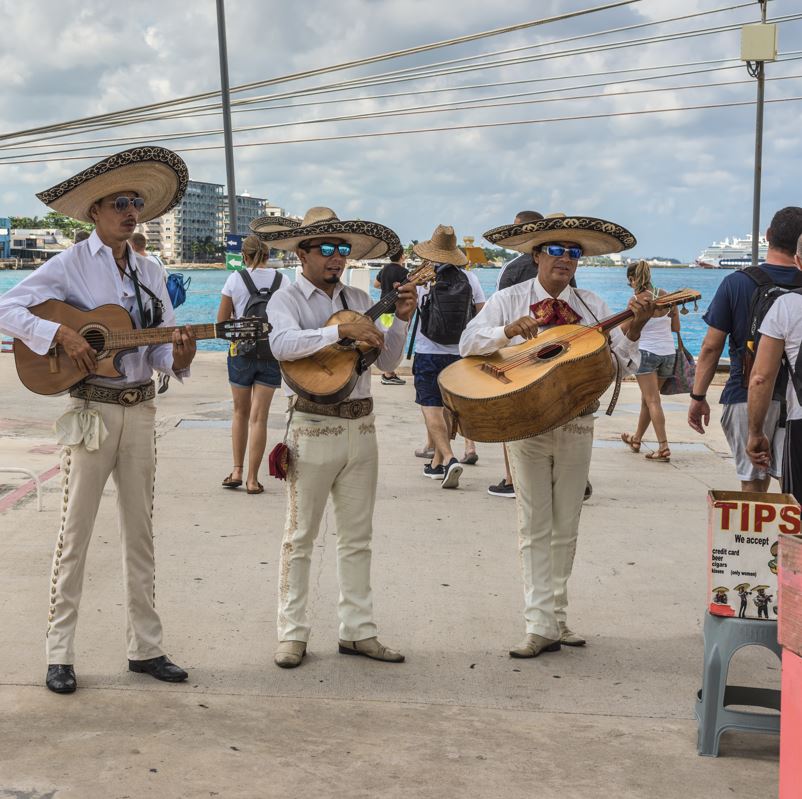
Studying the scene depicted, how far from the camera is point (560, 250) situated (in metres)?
5.21

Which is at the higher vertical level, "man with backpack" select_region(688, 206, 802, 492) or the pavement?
"man with backpack" select_region(688, 206, 802, 492)

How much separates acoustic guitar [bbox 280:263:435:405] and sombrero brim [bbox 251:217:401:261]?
0.35m

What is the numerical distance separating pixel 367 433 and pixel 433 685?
1.21m

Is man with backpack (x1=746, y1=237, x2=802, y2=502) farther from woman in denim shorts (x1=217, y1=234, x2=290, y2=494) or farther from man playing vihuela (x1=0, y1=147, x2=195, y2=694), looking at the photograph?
woman in denim shorts (x1=217, y1=234, x2=290, y2=494)

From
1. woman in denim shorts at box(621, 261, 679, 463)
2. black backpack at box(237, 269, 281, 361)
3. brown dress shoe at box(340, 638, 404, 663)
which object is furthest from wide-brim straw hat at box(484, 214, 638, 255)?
woman in denim shorts at box(621, 261, 679, 463)

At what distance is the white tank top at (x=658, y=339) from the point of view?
34.6ft

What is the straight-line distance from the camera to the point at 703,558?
7.02 meters

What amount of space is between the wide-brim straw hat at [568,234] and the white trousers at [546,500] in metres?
0.87

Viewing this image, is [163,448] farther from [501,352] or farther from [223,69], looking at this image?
[223,69]

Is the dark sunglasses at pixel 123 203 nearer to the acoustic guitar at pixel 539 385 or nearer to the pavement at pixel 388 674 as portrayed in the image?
the acoustic guitar at pixel 539 385

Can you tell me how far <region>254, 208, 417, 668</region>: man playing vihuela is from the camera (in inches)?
197

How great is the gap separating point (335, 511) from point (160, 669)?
3.52ft

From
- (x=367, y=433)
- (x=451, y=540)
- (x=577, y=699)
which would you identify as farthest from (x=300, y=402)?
(x=451, y=540)

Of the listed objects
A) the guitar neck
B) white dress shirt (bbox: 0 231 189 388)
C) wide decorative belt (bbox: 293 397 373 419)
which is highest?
white dress shirt (bbox: 0 231 189 388)
